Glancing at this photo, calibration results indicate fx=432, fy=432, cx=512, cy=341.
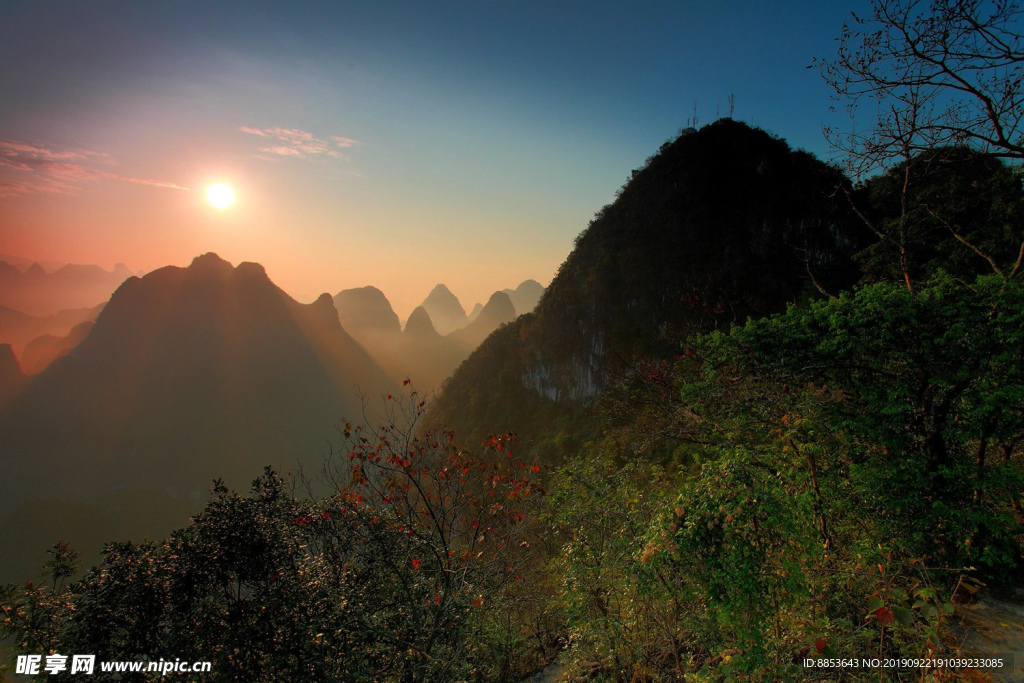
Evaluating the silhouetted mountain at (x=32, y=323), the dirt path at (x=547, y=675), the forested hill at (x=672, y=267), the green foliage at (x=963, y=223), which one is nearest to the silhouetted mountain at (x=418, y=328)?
the silhouetted mountain at (x=32, y=323)

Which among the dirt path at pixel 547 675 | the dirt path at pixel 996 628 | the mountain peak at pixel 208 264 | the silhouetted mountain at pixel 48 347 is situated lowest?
the dirt path at pixel 547 675

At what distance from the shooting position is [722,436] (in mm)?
9609

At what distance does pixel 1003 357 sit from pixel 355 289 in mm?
180016

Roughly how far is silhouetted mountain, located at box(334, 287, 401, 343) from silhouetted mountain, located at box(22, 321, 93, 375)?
7103 centimetres

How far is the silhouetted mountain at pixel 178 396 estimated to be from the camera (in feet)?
246

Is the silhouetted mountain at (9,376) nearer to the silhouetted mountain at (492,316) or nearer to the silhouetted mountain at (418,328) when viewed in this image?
the silhouetted mountain at (418,328)

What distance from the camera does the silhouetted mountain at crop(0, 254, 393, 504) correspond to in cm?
7512

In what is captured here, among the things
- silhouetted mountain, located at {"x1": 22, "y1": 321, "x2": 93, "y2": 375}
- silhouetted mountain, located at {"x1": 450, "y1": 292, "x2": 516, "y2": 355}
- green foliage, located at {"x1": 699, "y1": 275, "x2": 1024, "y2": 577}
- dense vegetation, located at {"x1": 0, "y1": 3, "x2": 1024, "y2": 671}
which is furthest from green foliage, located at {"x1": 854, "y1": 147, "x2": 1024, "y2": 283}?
silhouetted mountain, located at {"x1": 450, "y1": 292, "x2": 516, "y2": 355}

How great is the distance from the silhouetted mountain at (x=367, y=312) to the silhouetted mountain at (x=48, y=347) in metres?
71.0

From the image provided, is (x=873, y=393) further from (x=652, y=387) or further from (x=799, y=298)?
(x=799, y=298)

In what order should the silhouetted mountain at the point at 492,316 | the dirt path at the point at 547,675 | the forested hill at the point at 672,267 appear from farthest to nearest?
the silhouetted mountain at the point at 492,316 → the forested hill at the point at 672,267 → the dirt path at the point at 547,675

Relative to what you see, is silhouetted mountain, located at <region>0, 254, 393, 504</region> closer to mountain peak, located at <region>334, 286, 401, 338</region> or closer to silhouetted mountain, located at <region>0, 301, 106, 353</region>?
silhouetted mountain, located at <region>0, 301, 106, 353</region>

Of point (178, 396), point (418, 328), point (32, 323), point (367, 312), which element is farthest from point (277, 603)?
point (32, 323)


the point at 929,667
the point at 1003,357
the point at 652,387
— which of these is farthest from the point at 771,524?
the point at 652,387
